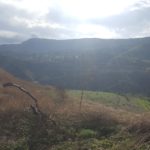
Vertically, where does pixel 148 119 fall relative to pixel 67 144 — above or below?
above

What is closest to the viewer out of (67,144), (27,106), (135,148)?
(135,148)

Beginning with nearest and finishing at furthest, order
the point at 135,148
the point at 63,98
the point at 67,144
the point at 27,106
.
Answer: the point at 135,148, the point at 67,144, the point at 27,106, the point at 63,98

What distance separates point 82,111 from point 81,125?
72.3 inches

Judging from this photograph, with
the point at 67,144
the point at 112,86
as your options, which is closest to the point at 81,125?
the point at 67,144

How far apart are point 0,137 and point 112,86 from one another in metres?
141

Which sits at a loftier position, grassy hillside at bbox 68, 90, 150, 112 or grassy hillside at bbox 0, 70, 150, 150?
grassy hillside at bbox 0, 70, 150, 150

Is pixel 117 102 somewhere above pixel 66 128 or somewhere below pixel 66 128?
below

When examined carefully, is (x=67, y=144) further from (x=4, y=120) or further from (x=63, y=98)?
(x=63, y=98)

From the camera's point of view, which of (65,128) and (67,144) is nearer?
(67,144)

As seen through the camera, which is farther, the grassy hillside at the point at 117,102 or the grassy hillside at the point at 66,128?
the grassy hillside at the point at 117,102

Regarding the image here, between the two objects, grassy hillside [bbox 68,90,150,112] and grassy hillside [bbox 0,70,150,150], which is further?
grassy hillside [bbox 68,90,150,112]

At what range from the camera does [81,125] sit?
1855 centimetres

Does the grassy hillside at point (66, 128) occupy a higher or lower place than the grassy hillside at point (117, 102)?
higher

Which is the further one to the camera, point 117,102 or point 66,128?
point 117,102
